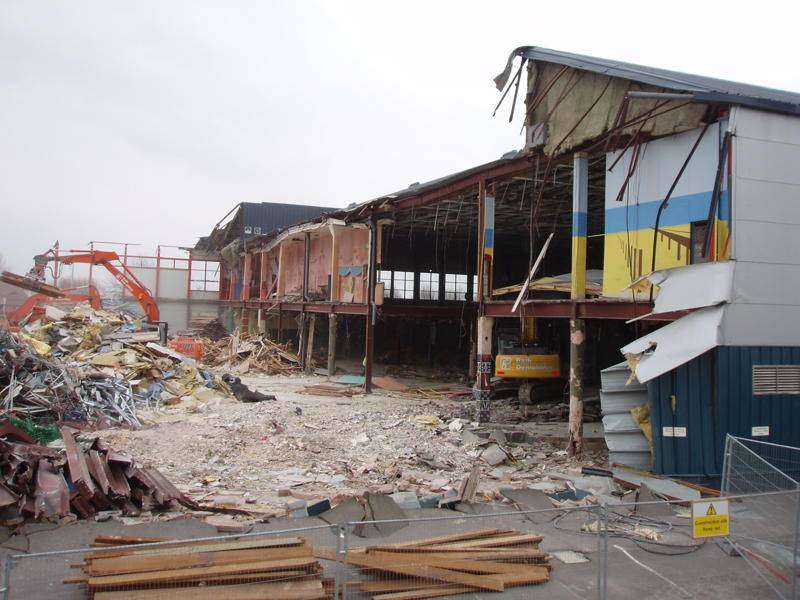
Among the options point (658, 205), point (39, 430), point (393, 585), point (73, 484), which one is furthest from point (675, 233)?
point (39, 430)

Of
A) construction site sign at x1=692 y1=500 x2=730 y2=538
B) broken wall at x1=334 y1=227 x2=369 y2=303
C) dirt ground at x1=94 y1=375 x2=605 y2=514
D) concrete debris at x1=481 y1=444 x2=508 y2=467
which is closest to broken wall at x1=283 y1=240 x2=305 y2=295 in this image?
broken wall at x1=334 y1=227 x2=369 y2=303

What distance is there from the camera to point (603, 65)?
13180 millimetres

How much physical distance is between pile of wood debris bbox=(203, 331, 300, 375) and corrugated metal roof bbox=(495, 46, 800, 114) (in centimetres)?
1594

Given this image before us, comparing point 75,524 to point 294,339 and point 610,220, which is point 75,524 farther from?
point 294,339

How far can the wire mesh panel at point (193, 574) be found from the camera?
19.0 feet

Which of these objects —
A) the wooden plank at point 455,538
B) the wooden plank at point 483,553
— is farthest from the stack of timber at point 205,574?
the wooden plank at point 455,538

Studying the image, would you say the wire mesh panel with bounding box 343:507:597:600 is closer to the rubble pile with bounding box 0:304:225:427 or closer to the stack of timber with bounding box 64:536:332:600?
the stack of timber with bounding box 64:536:332:600

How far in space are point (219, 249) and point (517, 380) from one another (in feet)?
101

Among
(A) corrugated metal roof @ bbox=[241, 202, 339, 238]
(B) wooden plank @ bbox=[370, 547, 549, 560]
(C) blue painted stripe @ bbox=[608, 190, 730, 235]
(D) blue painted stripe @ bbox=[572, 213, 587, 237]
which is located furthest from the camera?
(A) corrugated metal roof @ bbox=[241, 202, 339, 238]

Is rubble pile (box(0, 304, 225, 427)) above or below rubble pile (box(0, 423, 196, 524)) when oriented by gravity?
above

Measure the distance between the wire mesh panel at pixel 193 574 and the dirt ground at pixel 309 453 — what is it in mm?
3320

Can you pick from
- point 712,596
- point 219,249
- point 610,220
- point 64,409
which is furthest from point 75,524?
point 219,249

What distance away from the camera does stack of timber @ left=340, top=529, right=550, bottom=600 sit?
6305 mm

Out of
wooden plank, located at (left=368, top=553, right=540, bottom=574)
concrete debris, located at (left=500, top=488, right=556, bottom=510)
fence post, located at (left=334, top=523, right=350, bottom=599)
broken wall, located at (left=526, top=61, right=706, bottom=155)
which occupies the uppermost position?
broken wall, located at (left=526, top=61, right=706, bottom=155)
